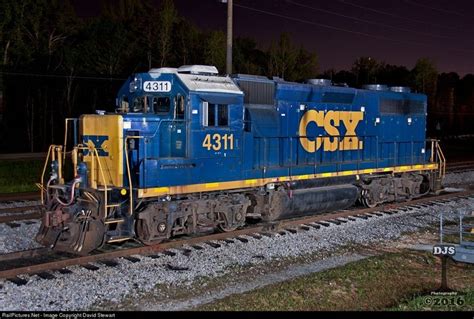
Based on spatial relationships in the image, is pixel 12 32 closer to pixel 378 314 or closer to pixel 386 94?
pixel 386 94

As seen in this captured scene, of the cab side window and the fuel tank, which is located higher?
the cab side window

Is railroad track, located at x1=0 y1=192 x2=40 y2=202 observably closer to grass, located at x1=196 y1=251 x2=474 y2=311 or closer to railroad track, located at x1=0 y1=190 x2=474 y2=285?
railroad track, located at x1=0 y1=190 x2=474 y2=285

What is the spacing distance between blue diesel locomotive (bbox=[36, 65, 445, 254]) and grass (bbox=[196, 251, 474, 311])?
3290 mm

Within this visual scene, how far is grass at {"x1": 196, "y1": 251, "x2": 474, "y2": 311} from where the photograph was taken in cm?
744

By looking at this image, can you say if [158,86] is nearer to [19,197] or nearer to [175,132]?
[175,132]

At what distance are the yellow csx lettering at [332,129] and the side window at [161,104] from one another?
14.5 feet

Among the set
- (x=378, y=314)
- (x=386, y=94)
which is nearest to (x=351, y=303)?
(x=378, y=314)

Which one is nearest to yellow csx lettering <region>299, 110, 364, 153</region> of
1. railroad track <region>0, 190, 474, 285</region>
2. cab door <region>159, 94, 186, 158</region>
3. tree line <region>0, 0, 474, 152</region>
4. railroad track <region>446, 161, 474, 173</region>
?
railroad track <region>0, 190, 474, 285</region>

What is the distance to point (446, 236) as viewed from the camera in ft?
40.6

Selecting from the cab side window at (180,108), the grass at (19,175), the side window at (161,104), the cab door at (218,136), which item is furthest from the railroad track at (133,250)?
the grass at (19,175)

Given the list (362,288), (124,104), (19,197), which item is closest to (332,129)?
(124,104)

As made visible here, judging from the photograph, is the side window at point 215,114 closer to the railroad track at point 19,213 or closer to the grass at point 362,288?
the grass at point 362,288

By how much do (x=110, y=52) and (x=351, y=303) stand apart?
117 ft

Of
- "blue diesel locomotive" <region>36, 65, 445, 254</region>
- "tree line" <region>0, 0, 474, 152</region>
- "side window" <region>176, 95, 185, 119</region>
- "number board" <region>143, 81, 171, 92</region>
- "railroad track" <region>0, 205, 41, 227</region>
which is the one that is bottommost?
"railroad track" <region>0, 205, 41, 227</region>
